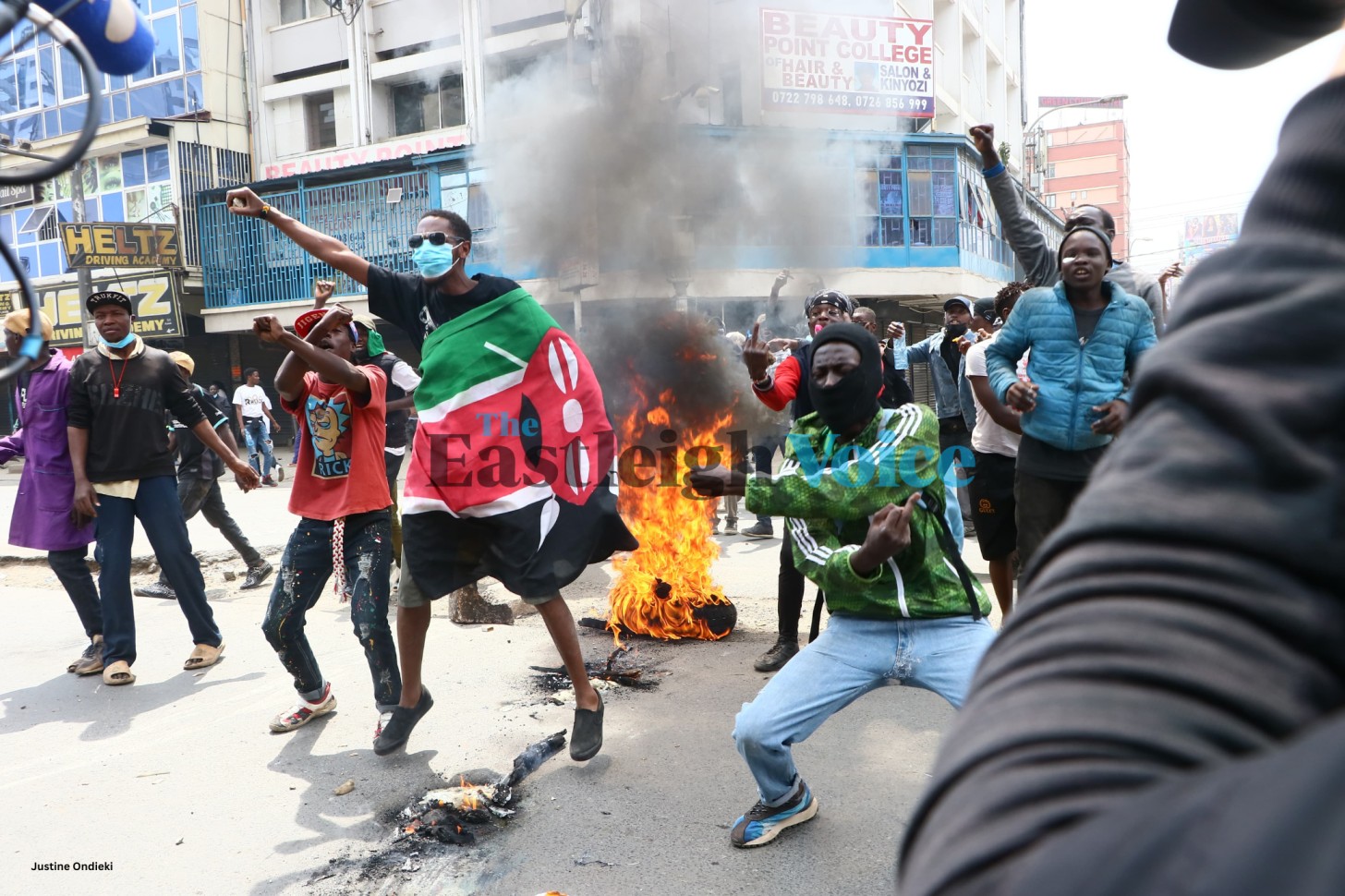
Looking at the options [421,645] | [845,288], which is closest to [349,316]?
[421,645]

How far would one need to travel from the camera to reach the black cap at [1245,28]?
2.39 feet

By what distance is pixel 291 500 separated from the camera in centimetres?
443

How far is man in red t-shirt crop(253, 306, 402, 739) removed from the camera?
163 inches

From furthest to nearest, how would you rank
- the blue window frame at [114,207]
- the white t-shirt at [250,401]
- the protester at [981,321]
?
1. the blue window frame at [114,207]
2. the white t-shirt at [250,401]
3. the protester at [981,321]

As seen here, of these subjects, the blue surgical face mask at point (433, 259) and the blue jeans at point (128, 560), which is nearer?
the blue surgical face mask at point (433, 259)

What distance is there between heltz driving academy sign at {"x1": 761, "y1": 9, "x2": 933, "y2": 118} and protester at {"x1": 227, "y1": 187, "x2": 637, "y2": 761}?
16604 mm

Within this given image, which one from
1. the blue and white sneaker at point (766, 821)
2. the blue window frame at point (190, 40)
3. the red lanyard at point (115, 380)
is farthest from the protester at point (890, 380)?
the blue window frame at point (190, 40)

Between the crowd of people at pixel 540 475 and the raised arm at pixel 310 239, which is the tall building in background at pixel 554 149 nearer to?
the crowd of people at pixel 540 475

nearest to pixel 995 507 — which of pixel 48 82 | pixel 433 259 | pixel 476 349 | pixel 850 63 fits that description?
pixel 476 349

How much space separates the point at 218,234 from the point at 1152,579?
81.2 ft

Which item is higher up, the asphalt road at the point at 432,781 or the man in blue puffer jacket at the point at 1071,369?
the man in blue puffer jacket at the point at 1071,369

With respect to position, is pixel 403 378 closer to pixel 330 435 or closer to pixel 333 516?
pixel 330 435

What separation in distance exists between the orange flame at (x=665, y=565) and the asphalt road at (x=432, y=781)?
0.16 metres

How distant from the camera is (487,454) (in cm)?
381
